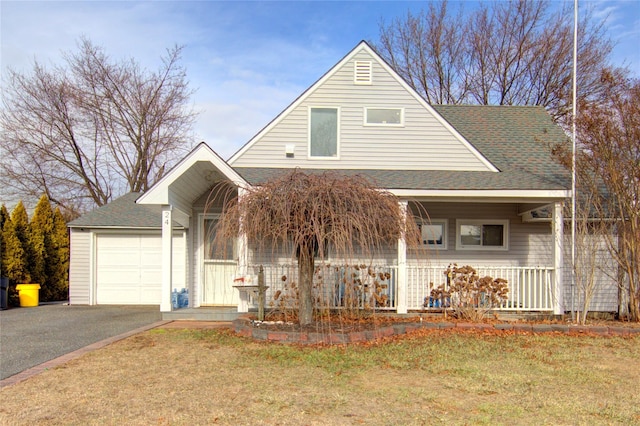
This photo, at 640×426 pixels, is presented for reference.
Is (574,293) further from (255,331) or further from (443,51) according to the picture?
(443,51)

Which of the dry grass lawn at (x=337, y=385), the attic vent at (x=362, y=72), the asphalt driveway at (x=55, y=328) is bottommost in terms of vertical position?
the asphalt driveway at (x=55, y=328)

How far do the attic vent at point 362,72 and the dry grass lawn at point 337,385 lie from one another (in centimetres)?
690

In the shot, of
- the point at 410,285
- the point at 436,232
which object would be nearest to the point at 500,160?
the point at 436,232

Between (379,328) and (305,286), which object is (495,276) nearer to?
(379,328)

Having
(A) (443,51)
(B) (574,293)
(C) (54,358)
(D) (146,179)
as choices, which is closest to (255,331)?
(C) (54,358)

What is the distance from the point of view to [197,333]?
8844 mm

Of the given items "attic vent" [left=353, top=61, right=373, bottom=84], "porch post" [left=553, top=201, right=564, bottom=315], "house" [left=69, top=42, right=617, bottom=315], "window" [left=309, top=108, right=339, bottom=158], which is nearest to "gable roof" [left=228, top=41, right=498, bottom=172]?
"house" [left=69, top=42, right=617, bottom=315]

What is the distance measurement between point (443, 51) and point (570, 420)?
1009 inches

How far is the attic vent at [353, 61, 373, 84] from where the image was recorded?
12273 millimetres

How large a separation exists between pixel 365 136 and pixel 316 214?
5.47m

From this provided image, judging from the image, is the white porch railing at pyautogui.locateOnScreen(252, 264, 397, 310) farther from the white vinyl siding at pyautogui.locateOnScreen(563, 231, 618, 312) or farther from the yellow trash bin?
the yellow trash bin

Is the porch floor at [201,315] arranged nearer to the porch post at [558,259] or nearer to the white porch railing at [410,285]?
the white porch railing at [410,285]

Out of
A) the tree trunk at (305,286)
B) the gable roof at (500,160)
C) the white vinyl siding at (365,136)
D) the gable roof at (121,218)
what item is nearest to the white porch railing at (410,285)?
the tree trunk at (305,286)

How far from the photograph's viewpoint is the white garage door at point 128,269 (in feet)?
46.8
